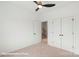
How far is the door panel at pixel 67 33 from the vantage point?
9.27 feet

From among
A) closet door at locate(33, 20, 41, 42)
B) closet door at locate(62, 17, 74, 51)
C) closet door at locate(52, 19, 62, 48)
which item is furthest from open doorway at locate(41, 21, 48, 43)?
closet door at locate(62, 17, 74, 51)

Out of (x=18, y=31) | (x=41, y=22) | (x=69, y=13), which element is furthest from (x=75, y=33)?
(x=18, y=31)

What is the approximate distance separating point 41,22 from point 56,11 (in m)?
0.57

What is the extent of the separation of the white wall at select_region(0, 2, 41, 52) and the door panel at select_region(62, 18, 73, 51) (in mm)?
826

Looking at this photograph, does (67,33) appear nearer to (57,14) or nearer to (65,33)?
(65,33)

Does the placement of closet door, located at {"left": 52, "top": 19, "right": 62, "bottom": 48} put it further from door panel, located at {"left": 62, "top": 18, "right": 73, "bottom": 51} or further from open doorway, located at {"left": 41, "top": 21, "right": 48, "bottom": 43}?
open doorway, located at {"left": 41, "top": 21, "right": 48, "bottom": 43}

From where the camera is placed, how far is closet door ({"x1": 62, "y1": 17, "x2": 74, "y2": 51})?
282cm

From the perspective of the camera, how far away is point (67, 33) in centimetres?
290

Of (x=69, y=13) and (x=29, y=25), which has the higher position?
(x=69, y=13)

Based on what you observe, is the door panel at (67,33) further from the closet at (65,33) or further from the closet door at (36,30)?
the closet door at (36,30)

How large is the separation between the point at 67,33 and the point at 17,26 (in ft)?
5.36

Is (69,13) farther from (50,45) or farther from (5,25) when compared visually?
(5,25)

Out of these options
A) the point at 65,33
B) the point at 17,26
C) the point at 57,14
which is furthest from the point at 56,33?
the point at 17,26

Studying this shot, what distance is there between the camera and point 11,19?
2.82 metres
